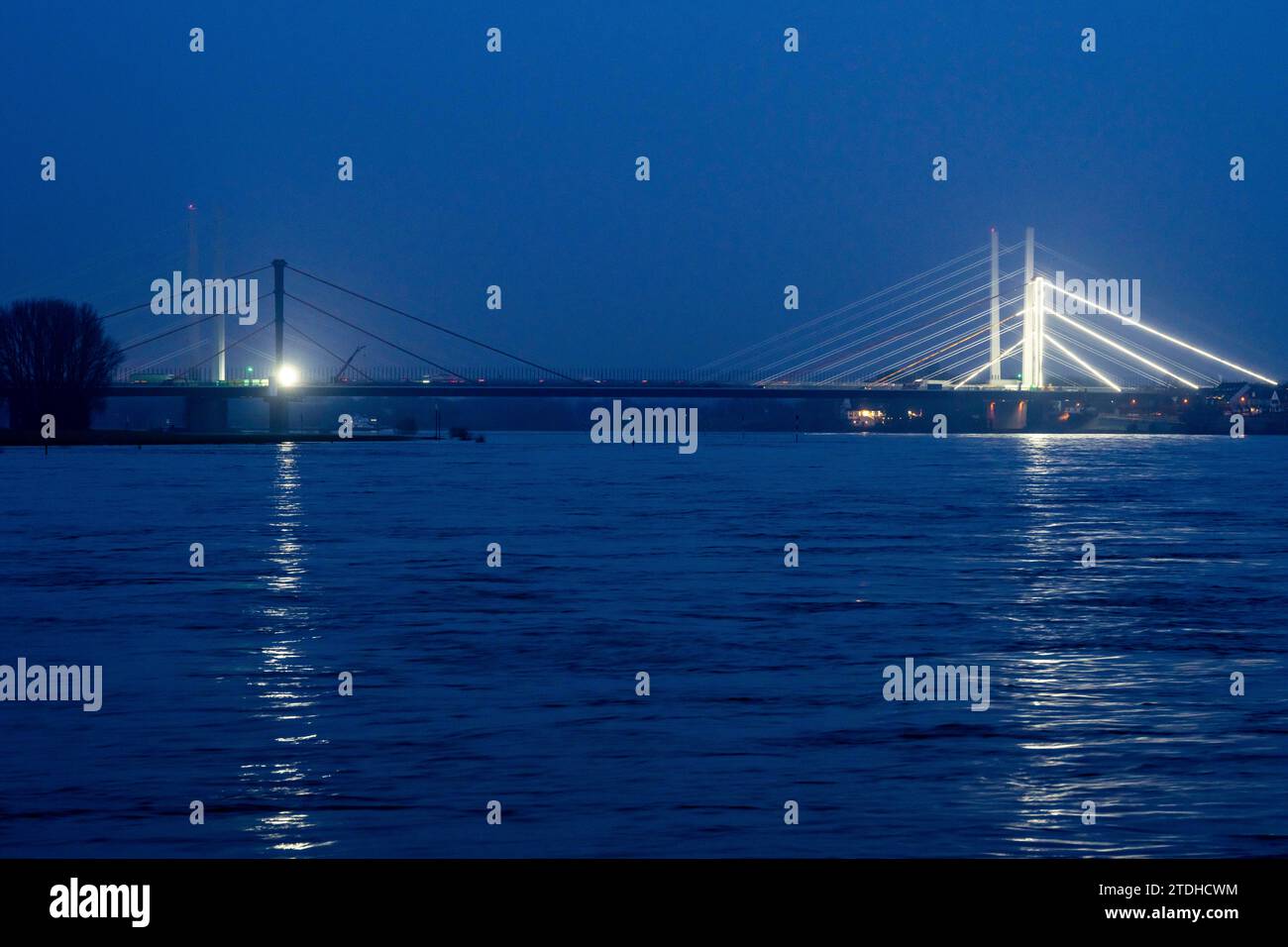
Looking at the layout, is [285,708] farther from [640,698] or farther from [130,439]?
[130,439]

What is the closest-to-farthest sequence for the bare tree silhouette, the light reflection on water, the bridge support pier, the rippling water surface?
the light reflection on water < the rippling water surface < the bare tree silhouette < the bridge support pier

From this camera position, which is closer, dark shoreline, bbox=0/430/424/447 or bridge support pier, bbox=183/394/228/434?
dark shoreline, bbox=0/430/424/447

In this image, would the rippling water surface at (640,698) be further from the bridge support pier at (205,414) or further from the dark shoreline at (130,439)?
the bridge support pier at (205,414)

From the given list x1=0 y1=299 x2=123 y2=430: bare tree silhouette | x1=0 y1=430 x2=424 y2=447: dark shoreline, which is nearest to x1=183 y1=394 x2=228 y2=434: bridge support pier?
x1=0 y1=430 x2=424 y2=447: dark shoreline

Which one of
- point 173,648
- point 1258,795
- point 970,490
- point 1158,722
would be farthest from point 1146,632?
point 970,490

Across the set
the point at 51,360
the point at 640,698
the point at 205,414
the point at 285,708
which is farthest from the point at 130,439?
the point at 640,698

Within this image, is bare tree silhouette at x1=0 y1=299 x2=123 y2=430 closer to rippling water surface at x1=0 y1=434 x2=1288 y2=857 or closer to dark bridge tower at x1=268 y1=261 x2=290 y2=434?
dark bridge tower at x1=268 y1=261 x2=290 y2=434
